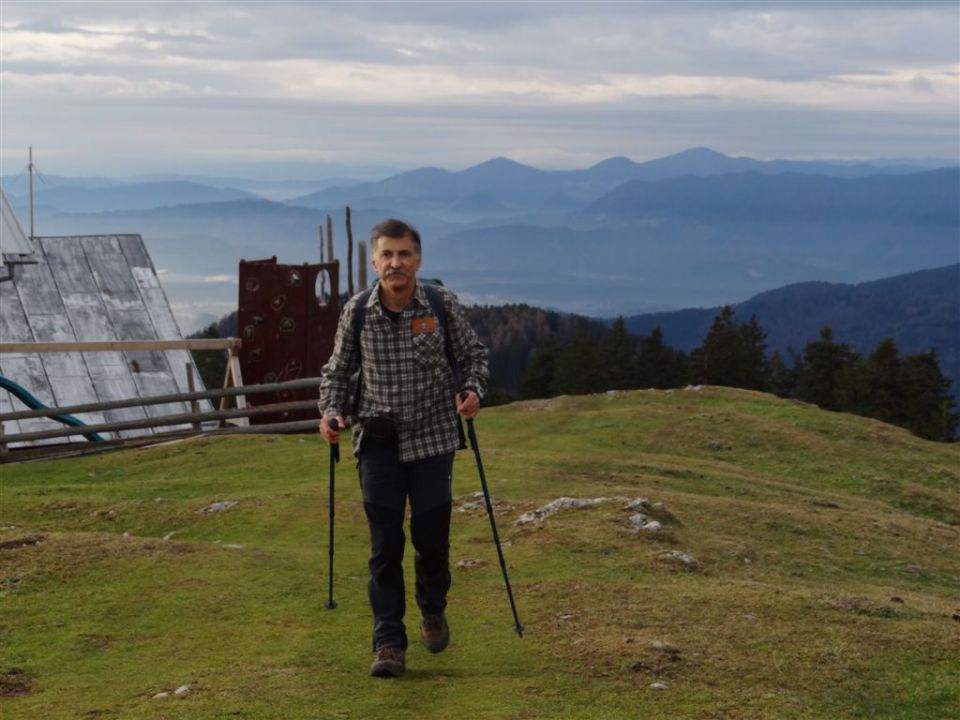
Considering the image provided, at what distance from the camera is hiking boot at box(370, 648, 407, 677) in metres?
8.27

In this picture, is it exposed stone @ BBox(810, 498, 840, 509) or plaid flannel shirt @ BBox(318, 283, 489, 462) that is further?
exposed stone @ BBox(810, 498, 840, 509)

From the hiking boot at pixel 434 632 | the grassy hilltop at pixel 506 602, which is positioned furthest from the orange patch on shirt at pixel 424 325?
the grassy hilltop at pixel 506 602

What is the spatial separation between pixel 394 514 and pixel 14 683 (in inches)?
115

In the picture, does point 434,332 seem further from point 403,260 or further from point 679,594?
point 679,594

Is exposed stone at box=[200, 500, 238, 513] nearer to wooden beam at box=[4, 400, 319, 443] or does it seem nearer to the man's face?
the man's face

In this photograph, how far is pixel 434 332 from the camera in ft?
27.7

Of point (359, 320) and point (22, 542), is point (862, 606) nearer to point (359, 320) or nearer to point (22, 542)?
point (359, 320)

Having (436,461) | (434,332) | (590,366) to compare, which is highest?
(434,332)

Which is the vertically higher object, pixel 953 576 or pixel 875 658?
pixel 875 658

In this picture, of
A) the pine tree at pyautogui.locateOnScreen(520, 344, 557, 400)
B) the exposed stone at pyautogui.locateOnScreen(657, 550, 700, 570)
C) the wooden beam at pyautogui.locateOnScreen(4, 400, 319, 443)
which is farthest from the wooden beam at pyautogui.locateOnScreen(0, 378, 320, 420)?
the pine tree at pyautogui.locateOnScreen(520, 344, 557, 400)

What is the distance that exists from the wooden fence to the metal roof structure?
7.21m

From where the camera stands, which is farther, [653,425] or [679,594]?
[653,425]

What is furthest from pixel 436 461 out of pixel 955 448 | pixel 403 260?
pixel 955 448

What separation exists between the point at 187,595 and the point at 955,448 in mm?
21223
